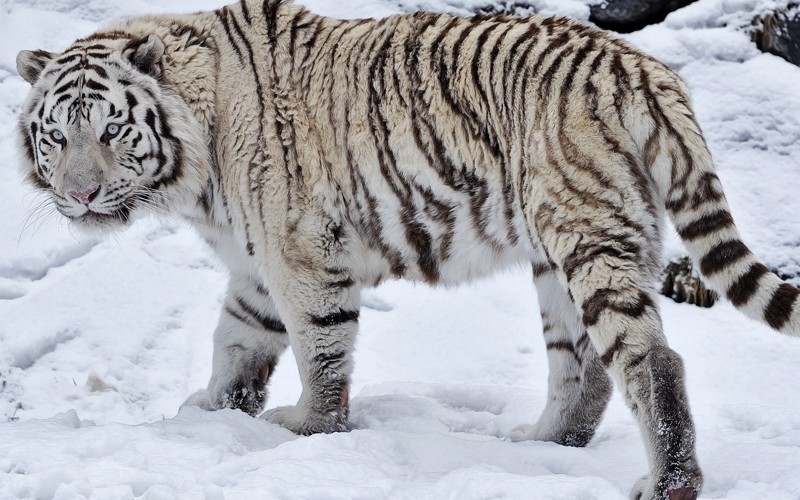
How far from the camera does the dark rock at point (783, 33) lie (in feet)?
26.1

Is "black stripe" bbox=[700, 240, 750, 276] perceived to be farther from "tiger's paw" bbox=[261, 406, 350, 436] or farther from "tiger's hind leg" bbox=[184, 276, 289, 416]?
"tiger's hind leg" bbox=[184, 276, 289, 416]

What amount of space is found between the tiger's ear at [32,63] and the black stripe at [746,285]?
320 cm

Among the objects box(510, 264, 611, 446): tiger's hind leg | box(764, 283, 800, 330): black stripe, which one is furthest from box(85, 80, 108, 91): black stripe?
box(764, 283, 800, 330): black stripe

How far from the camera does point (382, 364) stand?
6.52 metres

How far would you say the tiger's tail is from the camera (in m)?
3.41

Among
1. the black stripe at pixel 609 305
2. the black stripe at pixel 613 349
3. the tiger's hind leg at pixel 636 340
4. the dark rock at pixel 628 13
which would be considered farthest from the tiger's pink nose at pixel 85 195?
the dark rock at pixel 628 13

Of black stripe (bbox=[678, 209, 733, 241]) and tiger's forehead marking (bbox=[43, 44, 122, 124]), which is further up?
tiger's forehead marking (bbox=[43, 44, 122, 124])

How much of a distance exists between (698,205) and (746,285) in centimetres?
33

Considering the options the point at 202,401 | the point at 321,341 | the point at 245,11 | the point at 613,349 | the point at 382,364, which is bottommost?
the point at 382,364

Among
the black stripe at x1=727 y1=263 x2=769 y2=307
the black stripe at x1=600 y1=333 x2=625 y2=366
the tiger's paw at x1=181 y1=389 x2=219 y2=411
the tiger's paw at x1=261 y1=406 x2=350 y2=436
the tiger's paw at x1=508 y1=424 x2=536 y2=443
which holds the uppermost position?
the black stripe at x1=727 y1=263 x2=769 y2=307

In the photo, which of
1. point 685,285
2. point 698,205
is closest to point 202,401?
point 698,205

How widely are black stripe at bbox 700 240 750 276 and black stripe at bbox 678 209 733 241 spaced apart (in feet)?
0.20

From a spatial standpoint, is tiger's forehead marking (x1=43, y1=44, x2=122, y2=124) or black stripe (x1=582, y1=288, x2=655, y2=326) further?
tiger's forehead marking (x1=43, y1=44, x2=122, y2=124)

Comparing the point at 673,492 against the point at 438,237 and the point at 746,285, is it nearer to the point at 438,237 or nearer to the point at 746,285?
the point at 746,285
